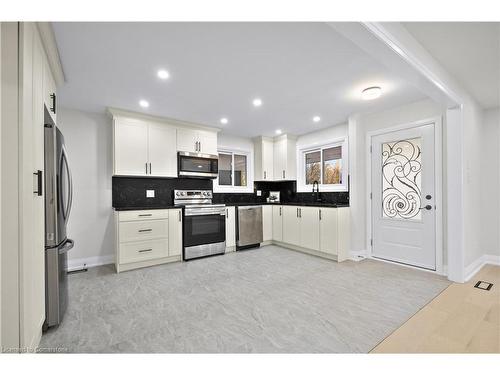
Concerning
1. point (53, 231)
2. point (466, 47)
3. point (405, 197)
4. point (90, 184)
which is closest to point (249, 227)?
point (405, 197)

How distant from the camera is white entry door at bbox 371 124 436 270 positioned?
3.12 m

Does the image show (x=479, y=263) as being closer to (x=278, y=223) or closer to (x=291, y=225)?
(x=291, y=225)

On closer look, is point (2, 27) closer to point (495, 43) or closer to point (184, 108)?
point (184, 108)

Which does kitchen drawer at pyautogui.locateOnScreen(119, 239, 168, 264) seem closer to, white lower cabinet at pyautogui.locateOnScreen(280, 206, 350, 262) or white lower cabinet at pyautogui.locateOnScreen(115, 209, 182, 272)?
white lower cabinet at pyautogui.locateOnScreen(115, 209, 182, 272)

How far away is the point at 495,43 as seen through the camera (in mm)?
1931

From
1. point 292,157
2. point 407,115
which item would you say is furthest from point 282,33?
point 292,157

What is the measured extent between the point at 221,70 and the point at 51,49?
1.40 metres

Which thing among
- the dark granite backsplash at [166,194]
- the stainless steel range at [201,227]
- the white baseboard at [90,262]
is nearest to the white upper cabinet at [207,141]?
the dark granite backsplash at [166,194]

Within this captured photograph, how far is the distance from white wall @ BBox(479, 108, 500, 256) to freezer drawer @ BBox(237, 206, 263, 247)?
11.6 ft

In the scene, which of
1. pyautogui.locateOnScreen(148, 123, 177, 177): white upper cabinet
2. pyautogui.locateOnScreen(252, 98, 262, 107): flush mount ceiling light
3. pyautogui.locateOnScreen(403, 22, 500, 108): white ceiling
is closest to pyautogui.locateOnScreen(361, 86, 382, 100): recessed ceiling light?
pyautogui.locateOnScreen(403, 22, 500, 108): white ceiling

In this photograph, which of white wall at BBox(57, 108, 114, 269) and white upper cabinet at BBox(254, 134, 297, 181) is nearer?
white wall at BBox(57, 108, 114, 269)

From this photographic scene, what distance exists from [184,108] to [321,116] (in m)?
2.21

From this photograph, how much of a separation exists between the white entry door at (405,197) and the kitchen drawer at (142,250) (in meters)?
3.38
